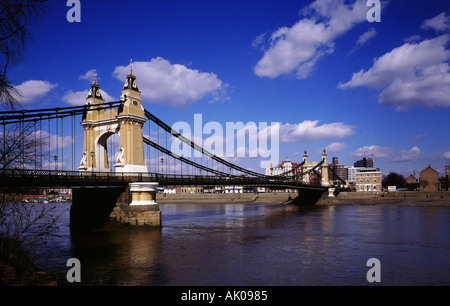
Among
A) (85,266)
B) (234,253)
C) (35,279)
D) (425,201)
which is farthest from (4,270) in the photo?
(425,201)

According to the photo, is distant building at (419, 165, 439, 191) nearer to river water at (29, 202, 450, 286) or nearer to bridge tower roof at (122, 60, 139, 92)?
river water at (29, 202, 450, 286)

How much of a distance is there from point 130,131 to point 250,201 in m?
87.1

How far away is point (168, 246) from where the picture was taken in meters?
25.9

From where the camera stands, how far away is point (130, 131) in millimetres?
36156

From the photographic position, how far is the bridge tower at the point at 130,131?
35.8 meters

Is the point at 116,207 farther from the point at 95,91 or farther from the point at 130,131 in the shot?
the point at 95,91

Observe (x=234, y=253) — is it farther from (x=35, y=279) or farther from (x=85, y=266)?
(x=35, y=279)

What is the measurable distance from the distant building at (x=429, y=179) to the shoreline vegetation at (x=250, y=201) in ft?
77.0

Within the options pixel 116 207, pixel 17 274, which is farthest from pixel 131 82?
pixel 17 274

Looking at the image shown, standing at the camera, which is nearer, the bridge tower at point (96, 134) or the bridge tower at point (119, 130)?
the bridge tower at point (119, 130)

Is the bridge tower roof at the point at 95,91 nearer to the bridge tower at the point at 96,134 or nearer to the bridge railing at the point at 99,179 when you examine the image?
the bridge tower at the point at 96,134

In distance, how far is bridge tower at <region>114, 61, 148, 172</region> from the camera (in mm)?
35844

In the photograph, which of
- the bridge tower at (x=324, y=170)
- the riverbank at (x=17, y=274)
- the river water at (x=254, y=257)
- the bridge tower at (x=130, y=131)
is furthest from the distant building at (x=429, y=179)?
the riverbank at (x=17, y=274)
